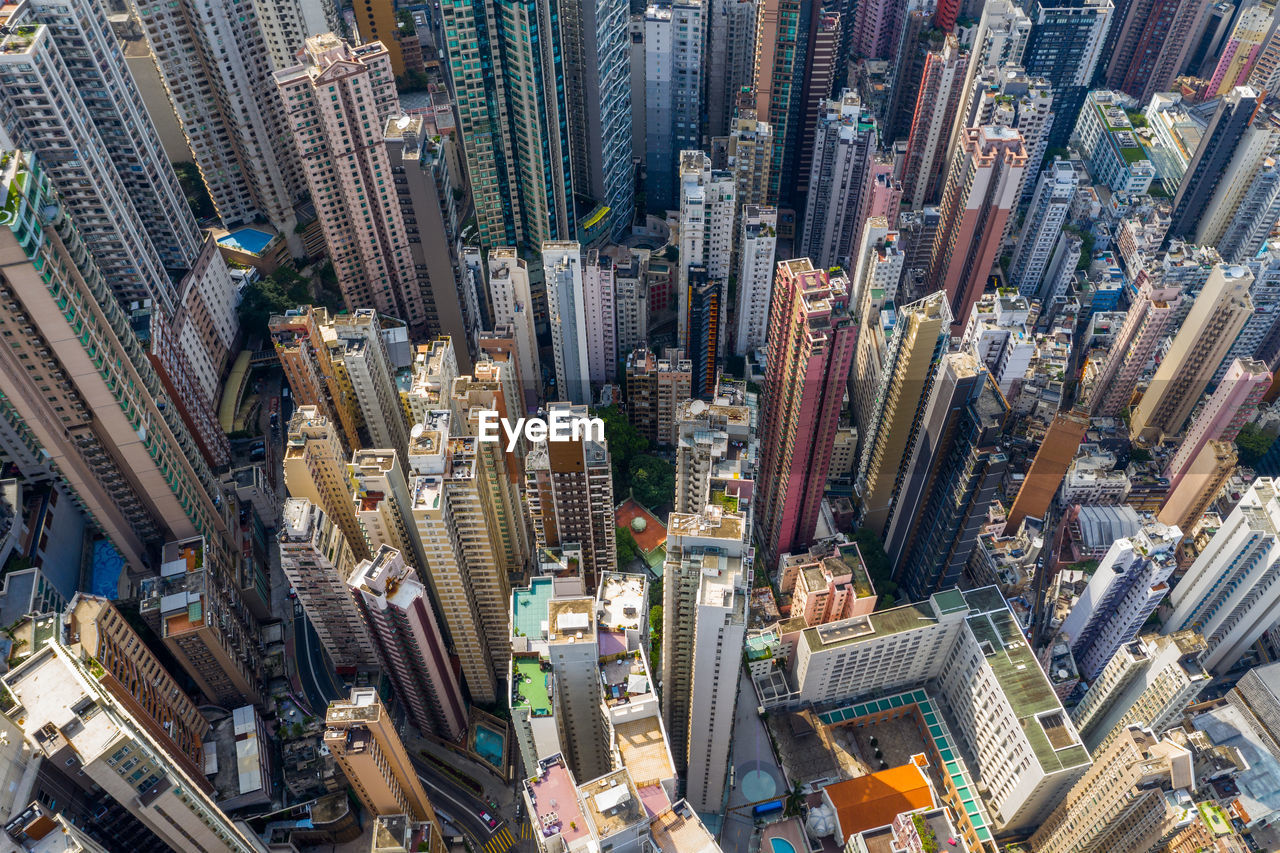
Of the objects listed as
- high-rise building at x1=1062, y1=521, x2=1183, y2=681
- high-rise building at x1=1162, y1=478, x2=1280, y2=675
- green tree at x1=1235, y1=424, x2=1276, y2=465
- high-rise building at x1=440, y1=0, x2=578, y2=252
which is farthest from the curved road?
green tree at x1=1235, y1=424, x2=1276, y2=465

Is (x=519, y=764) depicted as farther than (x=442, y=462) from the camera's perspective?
Yes

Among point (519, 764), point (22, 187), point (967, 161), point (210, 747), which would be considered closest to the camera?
point (22, 187)

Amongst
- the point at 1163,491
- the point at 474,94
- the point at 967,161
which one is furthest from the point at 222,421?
the point at 1163,491

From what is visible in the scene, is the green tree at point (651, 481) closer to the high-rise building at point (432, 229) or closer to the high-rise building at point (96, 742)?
the high-rise building at point (432, 229)

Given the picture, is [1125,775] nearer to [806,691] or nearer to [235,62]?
[806,691]

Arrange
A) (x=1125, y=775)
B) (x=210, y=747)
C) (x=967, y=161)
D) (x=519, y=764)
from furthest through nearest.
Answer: (x=967, y=161) → (x=519, y=764) → (x=210, y=747) → (x=1125, y=775)
